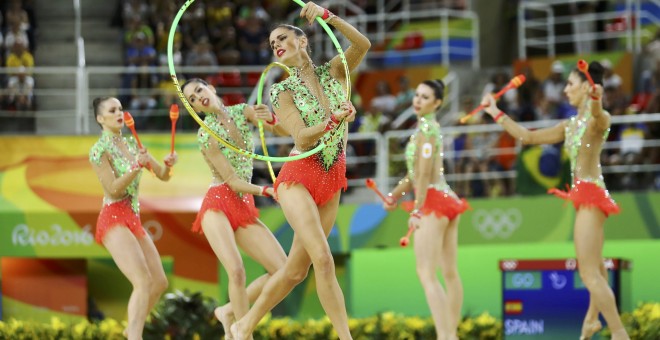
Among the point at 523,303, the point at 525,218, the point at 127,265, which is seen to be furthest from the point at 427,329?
the point at 127,265

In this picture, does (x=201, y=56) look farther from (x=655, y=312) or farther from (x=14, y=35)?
(x=655, y=312)

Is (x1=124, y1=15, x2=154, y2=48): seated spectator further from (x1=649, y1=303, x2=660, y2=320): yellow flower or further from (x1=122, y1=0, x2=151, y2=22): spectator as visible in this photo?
(x1=649, y1=303, x2=660, y2=320): yellow flower

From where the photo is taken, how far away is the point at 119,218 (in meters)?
9.29

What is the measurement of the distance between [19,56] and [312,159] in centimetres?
931

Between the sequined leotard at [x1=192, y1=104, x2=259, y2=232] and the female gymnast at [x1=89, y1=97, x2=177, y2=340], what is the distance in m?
0.35

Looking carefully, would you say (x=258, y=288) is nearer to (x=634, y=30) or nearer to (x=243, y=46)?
(x=243, y=46)

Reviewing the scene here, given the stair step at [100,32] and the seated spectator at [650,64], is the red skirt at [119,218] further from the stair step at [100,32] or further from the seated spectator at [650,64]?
the stair step at [100,32]

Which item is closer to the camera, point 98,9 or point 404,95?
point 404,95

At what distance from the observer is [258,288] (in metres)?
9.05

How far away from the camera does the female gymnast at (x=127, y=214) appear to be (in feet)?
29.9

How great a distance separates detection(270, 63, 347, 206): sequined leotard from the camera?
7.70m

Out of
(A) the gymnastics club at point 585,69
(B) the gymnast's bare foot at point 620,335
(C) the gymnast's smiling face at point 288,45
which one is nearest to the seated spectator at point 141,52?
(A) the gymnastics club at point 585,69

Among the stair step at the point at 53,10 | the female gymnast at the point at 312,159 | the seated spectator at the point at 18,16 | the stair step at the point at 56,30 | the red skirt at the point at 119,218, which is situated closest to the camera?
the female gymnast at the point at 312,159

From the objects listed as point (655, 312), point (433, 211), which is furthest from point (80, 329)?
point (655, 312)
